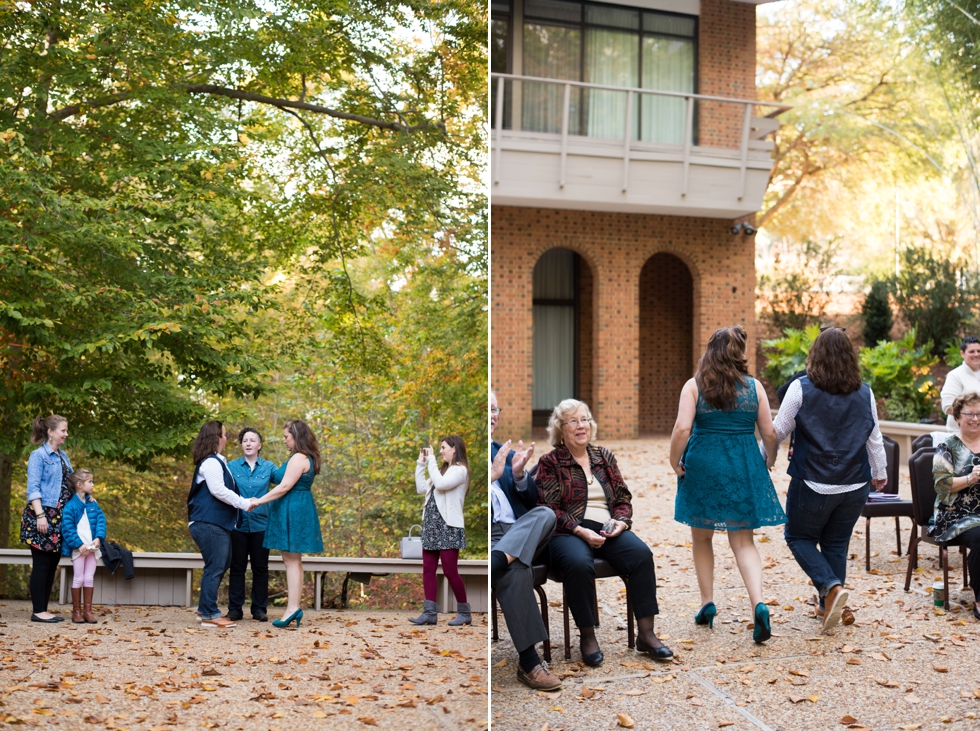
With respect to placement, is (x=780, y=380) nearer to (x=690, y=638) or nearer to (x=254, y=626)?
(x=690, y=638)

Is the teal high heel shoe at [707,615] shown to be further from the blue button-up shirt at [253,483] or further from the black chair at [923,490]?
the blue button-up shirt at [253,483]

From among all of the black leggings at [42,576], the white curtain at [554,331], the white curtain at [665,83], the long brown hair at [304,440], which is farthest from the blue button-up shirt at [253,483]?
the white curtain at [665,83]

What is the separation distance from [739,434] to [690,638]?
1119mm

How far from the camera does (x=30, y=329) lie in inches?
163

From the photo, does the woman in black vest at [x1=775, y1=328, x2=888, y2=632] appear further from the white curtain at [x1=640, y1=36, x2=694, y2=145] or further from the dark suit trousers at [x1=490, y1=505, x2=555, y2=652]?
the white curtain at [x1=640, y1=36, x2=694, y2=145]

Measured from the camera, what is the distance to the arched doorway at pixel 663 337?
16062 millimetres

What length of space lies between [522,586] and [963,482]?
9.03 feet

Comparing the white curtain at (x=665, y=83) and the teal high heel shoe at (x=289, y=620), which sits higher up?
the white curtain at (x=665, y=83)

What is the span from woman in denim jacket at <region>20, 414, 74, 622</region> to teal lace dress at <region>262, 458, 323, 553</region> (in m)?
1.06

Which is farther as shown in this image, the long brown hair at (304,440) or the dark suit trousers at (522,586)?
the long brown hair at (304,440)

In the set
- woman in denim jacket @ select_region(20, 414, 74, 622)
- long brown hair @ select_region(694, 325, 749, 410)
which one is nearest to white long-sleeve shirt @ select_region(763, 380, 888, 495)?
long brown hair @ select_region(694, 325, 749, 410)

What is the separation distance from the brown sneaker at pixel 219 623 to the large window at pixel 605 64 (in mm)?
10734

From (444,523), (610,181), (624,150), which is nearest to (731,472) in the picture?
(444,523)

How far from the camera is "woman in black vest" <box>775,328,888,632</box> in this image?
4.81m
